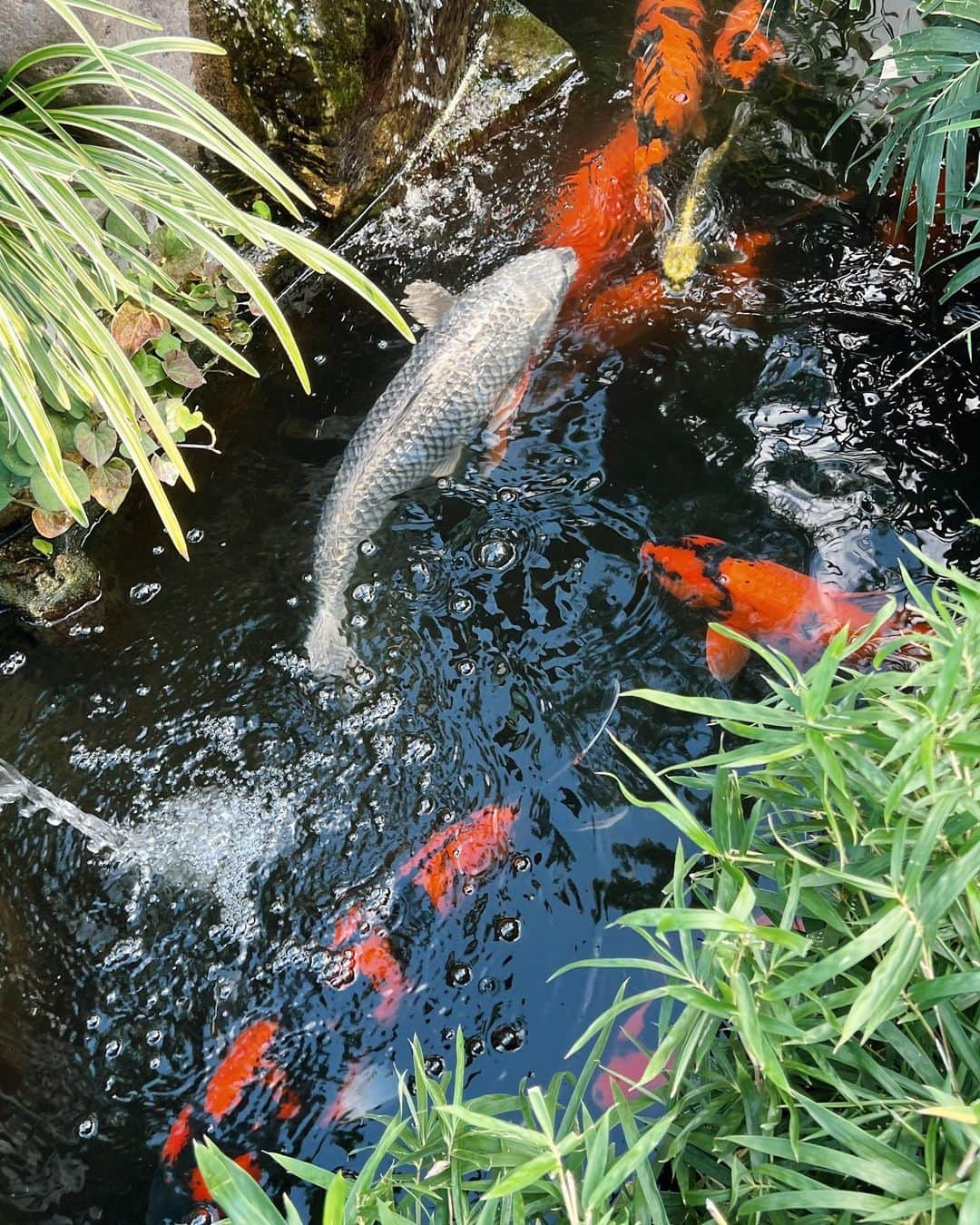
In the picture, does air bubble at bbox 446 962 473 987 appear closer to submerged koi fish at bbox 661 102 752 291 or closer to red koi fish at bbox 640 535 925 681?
red koi fish at bbox 640 535 925 681

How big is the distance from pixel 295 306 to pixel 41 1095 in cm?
293

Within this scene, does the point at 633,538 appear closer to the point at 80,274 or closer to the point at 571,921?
the point at 571,921

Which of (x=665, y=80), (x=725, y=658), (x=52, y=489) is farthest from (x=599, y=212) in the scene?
(x=52, y=489)

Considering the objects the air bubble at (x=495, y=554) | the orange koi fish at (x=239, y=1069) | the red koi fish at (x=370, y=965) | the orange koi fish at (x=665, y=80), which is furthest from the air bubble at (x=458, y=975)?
the orange koi fish at (x=665, y=80)

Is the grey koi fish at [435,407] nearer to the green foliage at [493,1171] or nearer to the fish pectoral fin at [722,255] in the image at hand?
the fish pectoral fin at [722,255]

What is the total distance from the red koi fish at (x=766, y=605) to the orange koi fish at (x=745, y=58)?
2679 mm

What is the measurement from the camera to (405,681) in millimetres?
2885

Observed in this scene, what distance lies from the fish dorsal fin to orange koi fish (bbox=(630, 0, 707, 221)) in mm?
1088

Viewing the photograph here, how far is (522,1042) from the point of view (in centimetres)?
234

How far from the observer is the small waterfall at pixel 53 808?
8.83 feet

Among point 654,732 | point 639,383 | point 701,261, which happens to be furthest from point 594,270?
point 654,732

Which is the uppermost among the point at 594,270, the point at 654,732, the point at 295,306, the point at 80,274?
the point at 80,274

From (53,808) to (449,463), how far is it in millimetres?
1723

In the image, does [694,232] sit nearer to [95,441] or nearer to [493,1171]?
[95,441]
